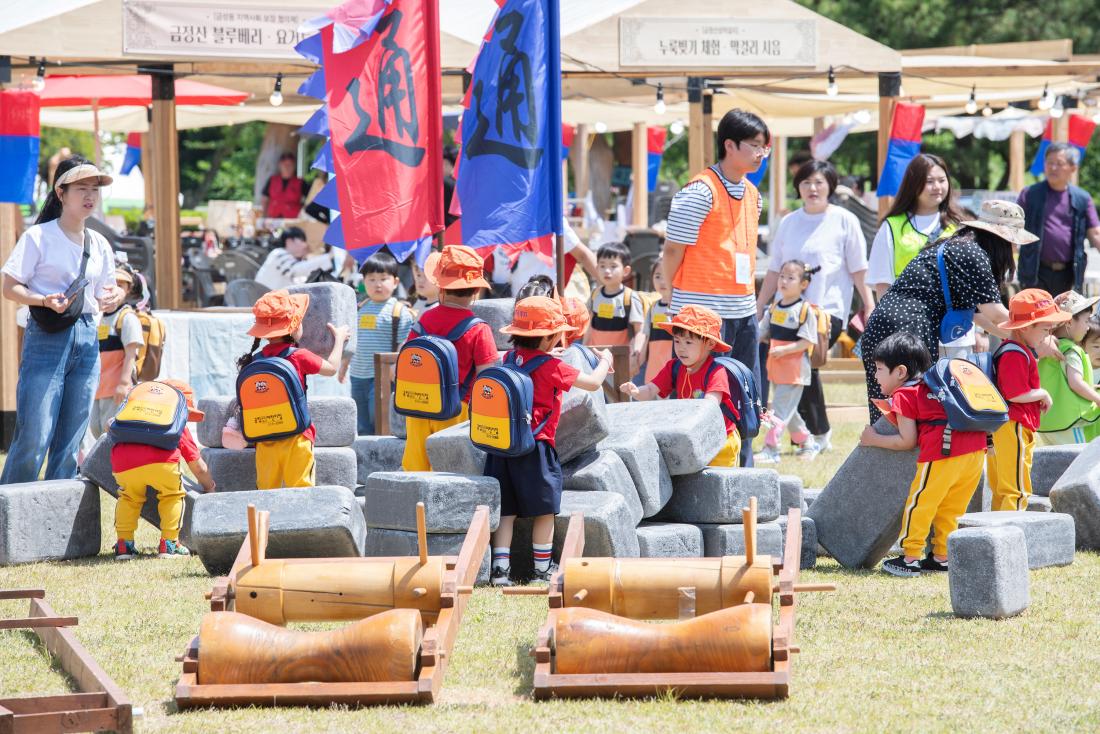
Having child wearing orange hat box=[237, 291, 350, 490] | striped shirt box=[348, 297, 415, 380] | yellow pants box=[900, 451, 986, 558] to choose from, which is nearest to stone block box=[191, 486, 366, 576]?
child wearing orange hat box=[237, 291, 350, 490]

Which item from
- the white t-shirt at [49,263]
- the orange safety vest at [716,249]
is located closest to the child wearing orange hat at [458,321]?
the orange safety vest at [716,249]

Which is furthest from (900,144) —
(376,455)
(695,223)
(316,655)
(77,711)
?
(77,711)

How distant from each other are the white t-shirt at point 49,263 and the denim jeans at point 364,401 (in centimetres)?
204

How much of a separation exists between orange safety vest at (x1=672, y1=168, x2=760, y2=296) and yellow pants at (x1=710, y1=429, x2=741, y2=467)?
81 cm

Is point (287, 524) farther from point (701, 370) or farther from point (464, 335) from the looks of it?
point (701, 370)

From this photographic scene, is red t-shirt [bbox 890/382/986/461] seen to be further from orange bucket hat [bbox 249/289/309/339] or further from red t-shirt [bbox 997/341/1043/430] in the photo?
orange bucket hat [bbox 249/289/309/339]

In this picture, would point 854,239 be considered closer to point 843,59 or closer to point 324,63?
point 843,59

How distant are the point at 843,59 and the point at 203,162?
33078 millimetres

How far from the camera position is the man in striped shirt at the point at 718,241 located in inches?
301

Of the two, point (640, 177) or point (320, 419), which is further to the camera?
point (640, 177)

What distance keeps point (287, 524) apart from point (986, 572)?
103 inches

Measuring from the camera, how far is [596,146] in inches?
1062

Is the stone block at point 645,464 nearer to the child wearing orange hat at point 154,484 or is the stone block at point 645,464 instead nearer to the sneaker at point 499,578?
the sneaker at point 499,578

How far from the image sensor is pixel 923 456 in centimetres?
644
